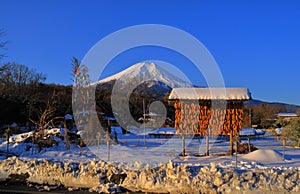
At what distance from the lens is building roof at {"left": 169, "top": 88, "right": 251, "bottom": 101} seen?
18.1 metres

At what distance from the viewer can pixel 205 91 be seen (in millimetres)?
18625

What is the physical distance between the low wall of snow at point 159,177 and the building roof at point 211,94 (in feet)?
31.0

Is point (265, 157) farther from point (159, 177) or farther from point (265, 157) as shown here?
point (159, 177)

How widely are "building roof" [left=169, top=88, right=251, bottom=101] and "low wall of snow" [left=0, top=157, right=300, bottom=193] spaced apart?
9.43 metres

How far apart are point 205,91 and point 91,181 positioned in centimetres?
1102

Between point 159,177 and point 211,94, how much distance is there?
34.3 feet

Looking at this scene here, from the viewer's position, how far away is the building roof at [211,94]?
18.1 meters

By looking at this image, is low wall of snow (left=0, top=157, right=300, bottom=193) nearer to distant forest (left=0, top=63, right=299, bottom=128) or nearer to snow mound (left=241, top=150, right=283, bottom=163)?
snow mound (left=241, top=150, right=283, bottom=163)

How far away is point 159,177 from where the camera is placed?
845cm

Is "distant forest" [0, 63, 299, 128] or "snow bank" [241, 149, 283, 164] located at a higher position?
"distant forest" [0, 63, 299, 128]

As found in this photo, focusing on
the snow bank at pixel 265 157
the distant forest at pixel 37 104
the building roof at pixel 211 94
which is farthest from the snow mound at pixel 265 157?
the distant forest at pixel 37 104

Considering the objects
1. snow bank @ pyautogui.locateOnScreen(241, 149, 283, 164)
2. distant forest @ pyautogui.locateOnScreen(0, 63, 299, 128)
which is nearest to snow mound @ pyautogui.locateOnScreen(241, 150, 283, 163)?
snow bank @ pyautogui.locateOnScreen(241, 149, 283, 164)

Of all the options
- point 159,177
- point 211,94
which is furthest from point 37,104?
point 159,177

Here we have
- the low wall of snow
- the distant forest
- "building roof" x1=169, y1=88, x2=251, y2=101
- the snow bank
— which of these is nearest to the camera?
the low wall of snow
